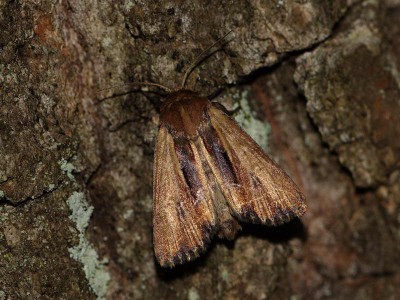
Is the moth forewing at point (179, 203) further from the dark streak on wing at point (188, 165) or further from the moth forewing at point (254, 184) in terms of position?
the moth forewing at point (254, 184)

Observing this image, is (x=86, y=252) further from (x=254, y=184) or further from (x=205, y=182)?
(x=254, y=184)

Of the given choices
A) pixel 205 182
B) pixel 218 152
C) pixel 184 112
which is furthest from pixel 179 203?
pixel 184 112

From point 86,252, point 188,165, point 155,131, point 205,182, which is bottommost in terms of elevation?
point 86,252

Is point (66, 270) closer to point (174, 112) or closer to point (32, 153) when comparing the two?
point (32, 153)

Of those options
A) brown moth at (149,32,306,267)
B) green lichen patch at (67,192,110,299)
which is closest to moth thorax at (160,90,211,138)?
brown moth at (149,32,306,267)

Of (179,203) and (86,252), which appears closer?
(86,252)

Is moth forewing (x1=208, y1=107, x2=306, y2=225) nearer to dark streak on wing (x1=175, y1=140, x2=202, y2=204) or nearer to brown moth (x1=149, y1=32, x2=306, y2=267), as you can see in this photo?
brown moth (x1=149, y1=32, x2=306, y2=267)
